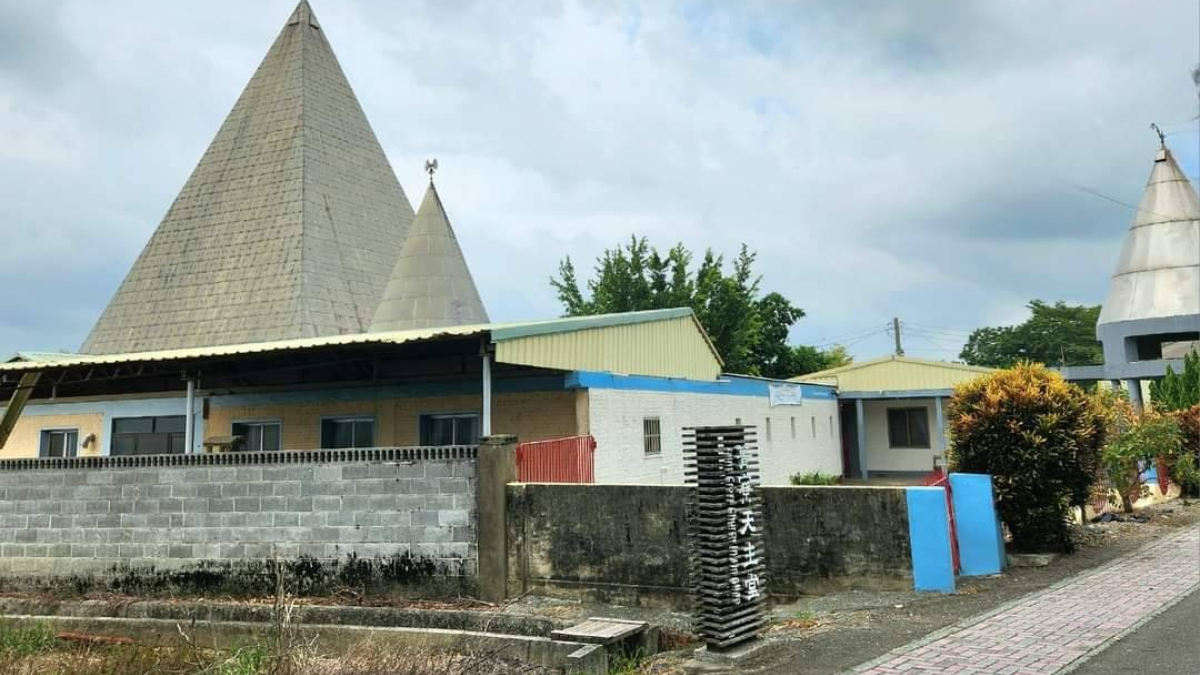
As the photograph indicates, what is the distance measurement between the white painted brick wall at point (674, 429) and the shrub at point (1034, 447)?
4.38 meters

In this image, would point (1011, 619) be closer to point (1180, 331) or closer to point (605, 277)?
point (1180, 331)

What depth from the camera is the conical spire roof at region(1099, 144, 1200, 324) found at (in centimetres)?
3247

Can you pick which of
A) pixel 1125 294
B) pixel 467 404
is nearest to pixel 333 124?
pixel 467 404

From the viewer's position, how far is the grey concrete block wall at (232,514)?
10.0 metres

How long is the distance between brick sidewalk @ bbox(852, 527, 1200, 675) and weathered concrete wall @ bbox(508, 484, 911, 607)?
1.30 m

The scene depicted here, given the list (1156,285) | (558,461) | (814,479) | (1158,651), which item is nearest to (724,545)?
(1158,651)

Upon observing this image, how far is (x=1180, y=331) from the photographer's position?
31.0 m

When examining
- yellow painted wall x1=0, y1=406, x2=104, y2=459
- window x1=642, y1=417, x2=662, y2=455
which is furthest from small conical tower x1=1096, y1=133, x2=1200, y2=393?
yellow painted wall x1=0, y1=406, x2=104, y2=459

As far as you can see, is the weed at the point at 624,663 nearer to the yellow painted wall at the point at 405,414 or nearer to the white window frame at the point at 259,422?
the yellow painted wall at the point at 405,414

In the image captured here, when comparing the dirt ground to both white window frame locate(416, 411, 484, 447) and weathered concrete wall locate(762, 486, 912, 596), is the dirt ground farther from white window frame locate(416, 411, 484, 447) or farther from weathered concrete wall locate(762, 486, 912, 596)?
white window frame locate(416, 411, 484, 447)

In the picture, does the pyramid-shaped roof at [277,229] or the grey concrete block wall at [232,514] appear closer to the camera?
the grey concrete block wall at [232,514]

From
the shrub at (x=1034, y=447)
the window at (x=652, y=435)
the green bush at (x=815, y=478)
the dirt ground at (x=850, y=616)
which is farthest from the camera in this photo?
the green bush at (x=815, y=478)

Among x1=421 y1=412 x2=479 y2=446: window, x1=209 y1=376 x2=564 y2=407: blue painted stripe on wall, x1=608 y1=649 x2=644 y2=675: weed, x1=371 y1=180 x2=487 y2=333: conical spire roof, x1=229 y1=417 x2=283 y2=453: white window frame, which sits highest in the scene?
x1=371 y1=180 x2=487 y2=333: conical spire roof

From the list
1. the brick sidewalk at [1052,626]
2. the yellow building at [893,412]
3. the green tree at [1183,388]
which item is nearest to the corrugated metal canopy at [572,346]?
the brick sidewalk at [1052,626]
